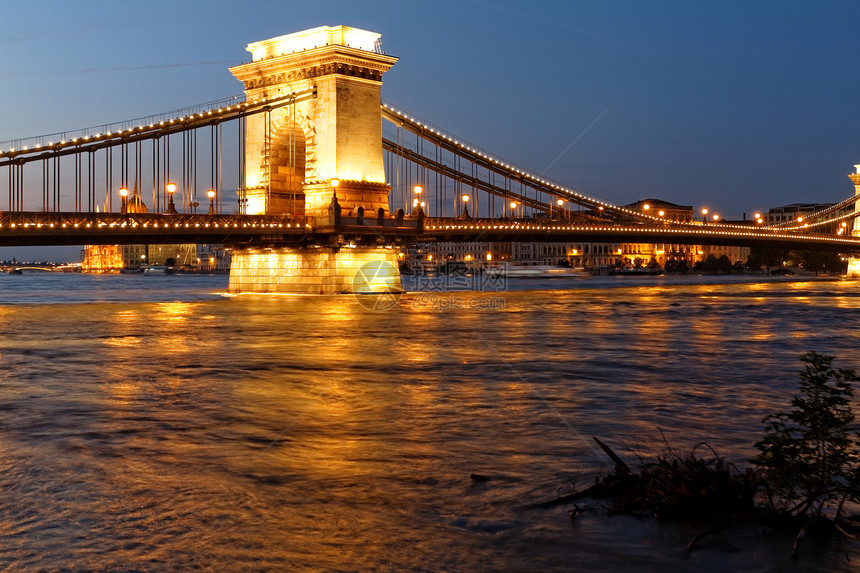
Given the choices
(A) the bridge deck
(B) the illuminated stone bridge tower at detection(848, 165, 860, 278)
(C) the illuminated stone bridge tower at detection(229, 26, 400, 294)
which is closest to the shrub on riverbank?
(A) the bridge deck

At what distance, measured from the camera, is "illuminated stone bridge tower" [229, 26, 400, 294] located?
58.6 meters

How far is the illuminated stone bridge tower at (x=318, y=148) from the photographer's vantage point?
58562mm

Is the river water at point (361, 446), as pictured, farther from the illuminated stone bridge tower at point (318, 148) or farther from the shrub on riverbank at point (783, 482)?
the illuminated stone bridge tower at point (318, 148)

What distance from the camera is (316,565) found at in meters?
7.17

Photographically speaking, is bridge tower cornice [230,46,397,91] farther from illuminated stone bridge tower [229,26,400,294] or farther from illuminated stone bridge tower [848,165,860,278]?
illuminated stone bridge tower [848,165,860,278]

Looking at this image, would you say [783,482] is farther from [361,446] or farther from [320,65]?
[320,65]

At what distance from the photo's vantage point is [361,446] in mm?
11688

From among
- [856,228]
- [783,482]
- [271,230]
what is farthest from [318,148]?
[856,228]

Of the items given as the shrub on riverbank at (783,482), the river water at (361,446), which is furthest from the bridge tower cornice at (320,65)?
the shrub on riverbank at (783,482)

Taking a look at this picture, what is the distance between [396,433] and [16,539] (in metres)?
5.76

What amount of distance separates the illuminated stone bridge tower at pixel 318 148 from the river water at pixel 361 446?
3040 cm

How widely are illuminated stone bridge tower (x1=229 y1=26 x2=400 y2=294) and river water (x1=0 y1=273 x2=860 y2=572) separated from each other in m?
30.4

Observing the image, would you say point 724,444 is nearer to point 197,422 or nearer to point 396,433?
point 396,433

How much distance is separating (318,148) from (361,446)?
4992 cm
